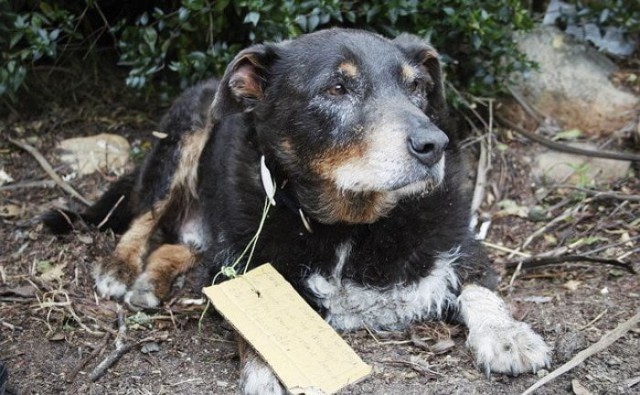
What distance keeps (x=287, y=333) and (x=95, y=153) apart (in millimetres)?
3335

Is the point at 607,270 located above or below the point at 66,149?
above

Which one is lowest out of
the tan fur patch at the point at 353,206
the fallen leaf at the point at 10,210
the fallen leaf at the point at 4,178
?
the fallen leaf at the point at 4,178

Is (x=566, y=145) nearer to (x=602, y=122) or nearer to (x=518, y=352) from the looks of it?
(x=602, y=122)

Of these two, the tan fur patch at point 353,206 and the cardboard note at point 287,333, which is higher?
the tan fur patch at point 353,206

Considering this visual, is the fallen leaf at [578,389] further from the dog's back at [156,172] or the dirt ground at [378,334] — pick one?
the dog's back at [156,172]

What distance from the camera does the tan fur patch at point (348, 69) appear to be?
3924 mm

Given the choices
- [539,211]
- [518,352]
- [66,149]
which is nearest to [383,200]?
[518,352]

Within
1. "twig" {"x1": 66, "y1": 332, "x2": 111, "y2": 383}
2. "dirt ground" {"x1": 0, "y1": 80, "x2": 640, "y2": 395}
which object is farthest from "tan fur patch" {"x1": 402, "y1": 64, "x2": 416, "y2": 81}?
"twig" {"x1": 66, "y1": 332, "x2": 111, "y2": 383}

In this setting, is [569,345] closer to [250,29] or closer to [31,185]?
[250,29]

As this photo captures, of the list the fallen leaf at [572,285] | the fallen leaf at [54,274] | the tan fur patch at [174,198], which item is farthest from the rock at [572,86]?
the fallen leaf at [54,274]

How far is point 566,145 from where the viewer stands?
586 centimetres

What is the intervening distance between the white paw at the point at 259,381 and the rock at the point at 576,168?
3119 mm

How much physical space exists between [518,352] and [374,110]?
1361mm

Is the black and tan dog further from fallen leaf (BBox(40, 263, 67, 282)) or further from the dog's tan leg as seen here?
fallen leaf (BBox(40, 263, 67, 282))
